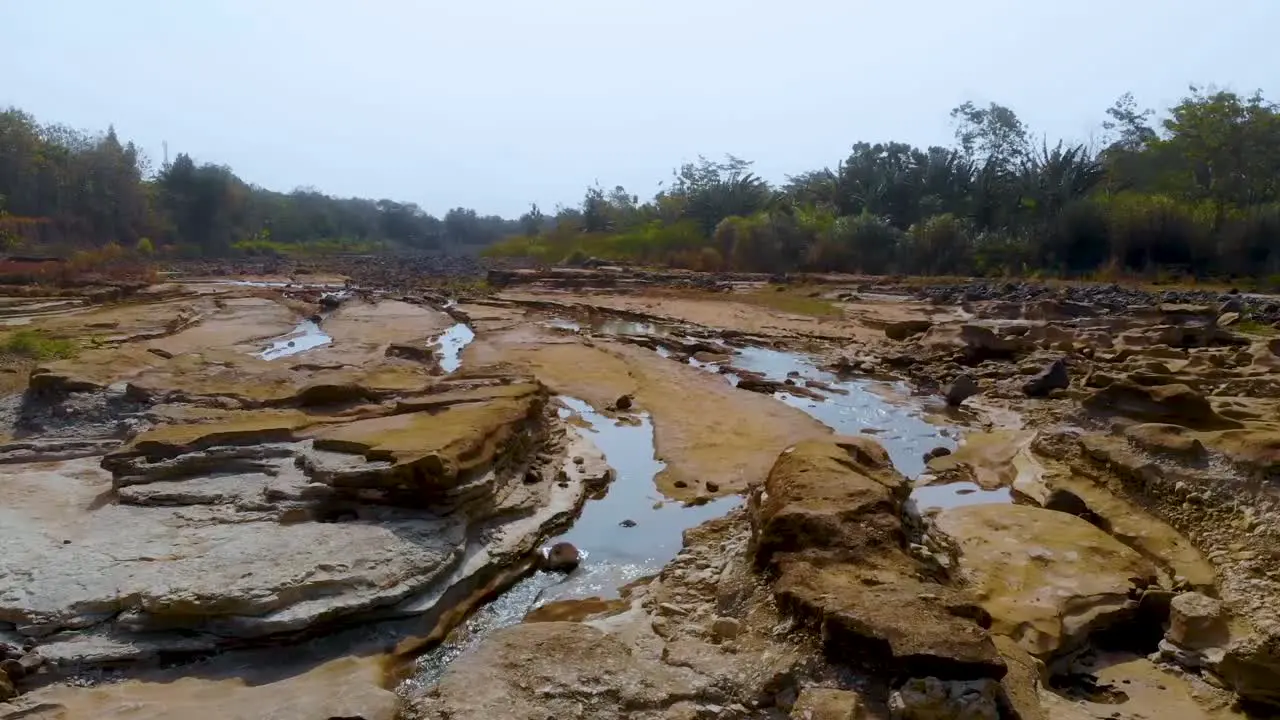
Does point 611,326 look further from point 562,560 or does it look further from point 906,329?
point 562,560

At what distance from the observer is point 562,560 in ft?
19.5

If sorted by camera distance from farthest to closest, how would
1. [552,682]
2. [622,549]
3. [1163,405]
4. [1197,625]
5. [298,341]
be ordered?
[298,341] < [1163,405] < [622,549] < [1197,625] < [552,682]

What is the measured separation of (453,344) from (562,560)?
35.8 feet

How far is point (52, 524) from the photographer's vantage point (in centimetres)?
547

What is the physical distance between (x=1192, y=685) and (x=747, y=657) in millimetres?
2167

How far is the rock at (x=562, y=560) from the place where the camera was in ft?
19.5

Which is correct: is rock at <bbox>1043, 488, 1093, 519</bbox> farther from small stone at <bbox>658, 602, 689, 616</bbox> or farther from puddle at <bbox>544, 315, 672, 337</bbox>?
puddle at <bbox>544, 315, 672, 337</bbox>

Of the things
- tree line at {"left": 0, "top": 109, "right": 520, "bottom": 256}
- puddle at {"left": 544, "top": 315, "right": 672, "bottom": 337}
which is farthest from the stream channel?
tree line at {"left": 0, "top": 109, "right": 520, "bottom": 256}

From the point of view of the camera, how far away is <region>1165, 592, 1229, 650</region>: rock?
4.42 metres

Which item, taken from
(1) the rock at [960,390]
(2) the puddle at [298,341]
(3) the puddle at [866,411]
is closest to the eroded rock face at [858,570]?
(3) the puddle at [866,411]

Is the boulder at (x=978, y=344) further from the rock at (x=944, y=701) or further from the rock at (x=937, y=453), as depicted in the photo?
the rock at (x=944, y=701)

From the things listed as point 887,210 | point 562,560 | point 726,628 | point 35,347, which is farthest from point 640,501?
point 887,210

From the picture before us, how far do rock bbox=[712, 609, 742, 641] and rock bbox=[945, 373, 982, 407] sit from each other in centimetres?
720

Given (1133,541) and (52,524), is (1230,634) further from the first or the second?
(52,524)
